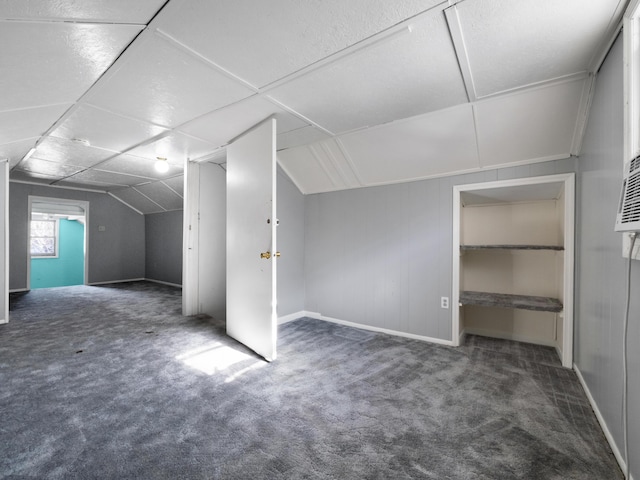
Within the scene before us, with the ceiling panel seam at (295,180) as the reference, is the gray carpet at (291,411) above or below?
below

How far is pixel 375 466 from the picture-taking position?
4.07ft

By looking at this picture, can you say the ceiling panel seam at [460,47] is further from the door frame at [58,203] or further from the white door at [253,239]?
the door frame at [58,203]

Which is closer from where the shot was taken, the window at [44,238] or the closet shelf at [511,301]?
the closet shelf at [511,301]

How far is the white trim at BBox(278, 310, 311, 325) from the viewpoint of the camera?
346 centimetres

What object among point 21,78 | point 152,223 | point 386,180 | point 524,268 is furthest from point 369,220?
point 152,223

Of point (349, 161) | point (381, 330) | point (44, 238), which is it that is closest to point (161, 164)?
point (349, 161)

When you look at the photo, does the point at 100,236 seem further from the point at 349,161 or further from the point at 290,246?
the point at 349,161

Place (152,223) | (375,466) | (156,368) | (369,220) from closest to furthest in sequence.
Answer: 1. (375,466)
2. (156,368)
3. (369,220)
4. (152,223)

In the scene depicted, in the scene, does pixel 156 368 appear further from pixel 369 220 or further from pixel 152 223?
pixel 152 223

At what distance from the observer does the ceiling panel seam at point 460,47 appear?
48.6 inches

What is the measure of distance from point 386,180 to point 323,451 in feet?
8.35

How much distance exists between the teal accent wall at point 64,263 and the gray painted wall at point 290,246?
8.42 metres

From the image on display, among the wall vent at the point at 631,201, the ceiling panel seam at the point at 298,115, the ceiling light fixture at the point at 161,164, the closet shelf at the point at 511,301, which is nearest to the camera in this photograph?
the wall vent at the point at 631,201

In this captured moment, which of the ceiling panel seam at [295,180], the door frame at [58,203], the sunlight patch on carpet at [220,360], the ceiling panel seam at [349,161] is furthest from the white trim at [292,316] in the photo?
the door frame at [58,203]
